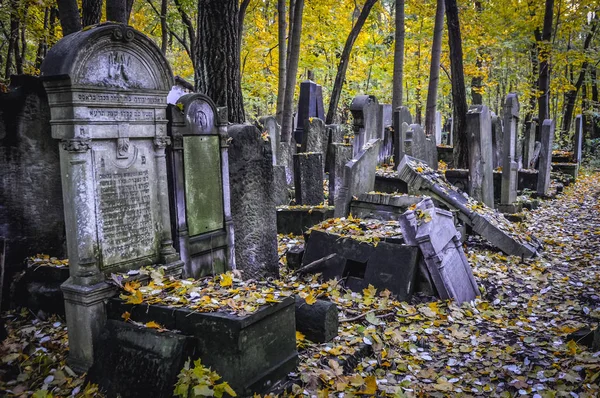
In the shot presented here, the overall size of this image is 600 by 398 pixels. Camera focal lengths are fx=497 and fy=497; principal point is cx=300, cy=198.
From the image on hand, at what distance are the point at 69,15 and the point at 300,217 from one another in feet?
17.2

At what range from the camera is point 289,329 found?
13.1ft

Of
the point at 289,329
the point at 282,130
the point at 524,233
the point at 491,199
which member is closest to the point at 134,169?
the point at 289,329

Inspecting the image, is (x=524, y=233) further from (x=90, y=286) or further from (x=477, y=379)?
(x=90, y=286)

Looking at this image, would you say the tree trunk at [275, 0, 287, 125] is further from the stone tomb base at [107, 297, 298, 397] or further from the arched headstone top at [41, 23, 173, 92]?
the stone tomb base at [107, 297, 298, 397]

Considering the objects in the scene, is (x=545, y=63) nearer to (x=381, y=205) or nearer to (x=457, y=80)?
(x=457, y=80)

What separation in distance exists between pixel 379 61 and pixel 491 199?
50.5 feet

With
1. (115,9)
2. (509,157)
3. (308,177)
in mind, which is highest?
(115,9)

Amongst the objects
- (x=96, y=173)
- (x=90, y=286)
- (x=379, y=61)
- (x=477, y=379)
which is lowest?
(x=477, y=379)

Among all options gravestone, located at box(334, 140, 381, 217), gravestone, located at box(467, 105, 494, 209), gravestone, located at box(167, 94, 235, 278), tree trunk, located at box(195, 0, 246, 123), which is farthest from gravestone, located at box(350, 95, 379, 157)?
gravestone, located at box(167, 94, 235, 278)

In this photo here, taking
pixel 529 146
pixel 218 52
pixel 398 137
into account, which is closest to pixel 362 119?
pixel 398 137

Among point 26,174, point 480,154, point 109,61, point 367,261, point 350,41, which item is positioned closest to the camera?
point 109,61

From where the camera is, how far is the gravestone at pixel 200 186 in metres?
5.20

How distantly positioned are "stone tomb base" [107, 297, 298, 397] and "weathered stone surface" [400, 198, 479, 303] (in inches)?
89.8

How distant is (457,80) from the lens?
12219mm
